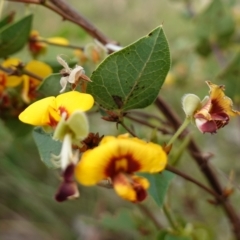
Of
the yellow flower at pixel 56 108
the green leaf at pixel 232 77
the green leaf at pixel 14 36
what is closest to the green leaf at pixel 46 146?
the yellow flower at pixel 56 108

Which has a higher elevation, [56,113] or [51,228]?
[56,113]

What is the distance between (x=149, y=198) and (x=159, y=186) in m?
0.49

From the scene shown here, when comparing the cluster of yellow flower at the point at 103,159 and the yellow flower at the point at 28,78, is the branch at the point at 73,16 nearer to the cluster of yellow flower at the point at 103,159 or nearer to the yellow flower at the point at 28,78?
the yellow flower at the point at 28,78

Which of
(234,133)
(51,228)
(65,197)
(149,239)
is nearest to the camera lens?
(65,197)

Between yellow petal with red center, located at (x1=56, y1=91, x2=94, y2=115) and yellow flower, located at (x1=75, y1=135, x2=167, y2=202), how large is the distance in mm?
33

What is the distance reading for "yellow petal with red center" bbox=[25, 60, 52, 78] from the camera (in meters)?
0.54

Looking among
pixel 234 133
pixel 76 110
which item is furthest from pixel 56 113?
pixel 234 133

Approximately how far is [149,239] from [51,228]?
24.9 inches

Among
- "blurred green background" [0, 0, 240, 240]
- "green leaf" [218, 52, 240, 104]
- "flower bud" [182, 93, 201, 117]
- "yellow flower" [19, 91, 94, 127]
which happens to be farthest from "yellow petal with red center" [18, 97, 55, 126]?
"green leaf" [218, 52, 240, 104]

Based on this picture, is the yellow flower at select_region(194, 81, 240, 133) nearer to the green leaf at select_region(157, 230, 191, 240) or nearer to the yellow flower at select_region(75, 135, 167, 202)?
the yellow flower at select_region(75, 135, 167, 202)

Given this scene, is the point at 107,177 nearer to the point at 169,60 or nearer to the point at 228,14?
the point at 169,60

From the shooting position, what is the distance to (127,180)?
1.04 ft

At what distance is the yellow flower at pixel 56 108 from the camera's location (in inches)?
13.2

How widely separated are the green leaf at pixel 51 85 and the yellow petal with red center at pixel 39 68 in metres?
0.08
